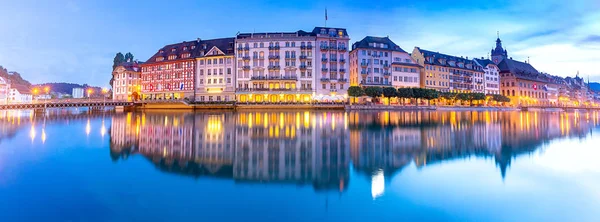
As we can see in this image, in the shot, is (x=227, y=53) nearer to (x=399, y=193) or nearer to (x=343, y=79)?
(x=343, y=79)

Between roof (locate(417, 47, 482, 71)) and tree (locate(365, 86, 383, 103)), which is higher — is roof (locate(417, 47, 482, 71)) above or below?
above

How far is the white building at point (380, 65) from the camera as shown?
79.6 metres

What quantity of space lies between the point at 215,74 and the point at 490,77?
86626 millimetres

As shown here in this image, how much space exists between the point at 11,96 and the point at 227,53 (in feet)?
264

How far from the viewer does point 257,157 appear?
14.6 meters

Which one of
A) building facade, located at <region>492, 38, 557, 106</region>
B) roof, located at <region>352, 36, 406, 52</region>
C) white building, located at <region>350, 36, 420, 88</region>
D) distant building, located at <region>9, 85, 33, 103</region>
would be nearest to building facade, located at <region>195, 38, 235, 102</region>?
white building, located at <region>350, 36, 420, 88</region>

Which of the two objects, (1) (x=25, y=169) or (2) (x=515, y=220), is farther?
(1) (x=25, y=169)

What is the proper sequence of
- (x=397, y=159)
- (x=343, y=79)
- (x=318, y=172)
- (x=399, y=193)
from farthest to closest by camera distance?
(x=343, y=79) < (x=397, y=159) < (x=318, y=172) < (x=399, y=193)

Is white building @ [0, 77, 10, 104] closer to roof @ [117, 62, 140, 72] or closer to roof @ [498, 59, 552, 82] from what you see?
roof @ [117, 62, 140, 72]

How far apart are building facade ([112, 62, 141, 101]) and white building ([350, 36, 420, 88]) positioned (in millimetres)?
56553

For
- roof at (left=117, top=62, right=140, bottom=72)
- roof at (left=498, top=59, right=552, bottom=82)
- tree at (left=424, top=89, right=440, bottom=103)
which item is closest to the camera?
tree at (left=424, top=89, right=440, bottom=103)

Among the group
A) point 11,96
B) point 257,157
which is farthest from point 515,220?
point 11,96

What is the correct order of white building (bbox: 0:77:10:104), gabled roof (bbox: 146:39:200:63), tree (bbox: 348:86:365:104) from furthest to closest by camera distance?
white building (bbox: 0:77:10:104) → gabled roof (bbox: 146:39:200:63) → tree (bbox: 348:86:365:104)

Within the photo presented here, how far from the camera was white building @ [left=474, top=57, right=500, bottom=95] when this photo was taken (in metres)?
106
